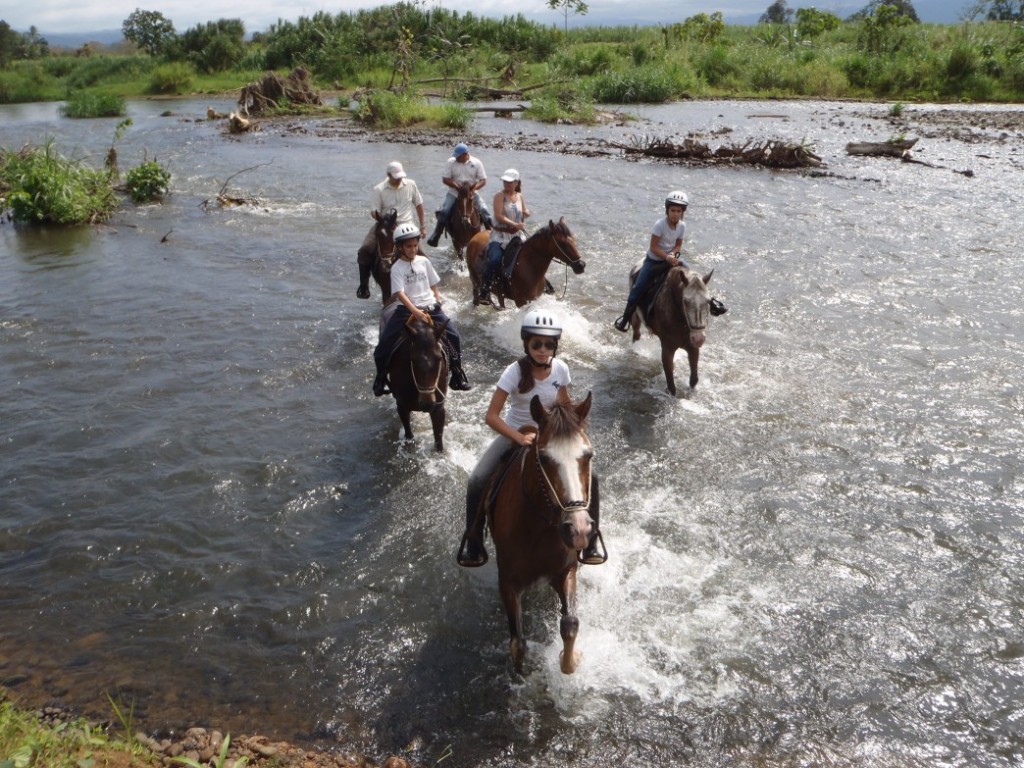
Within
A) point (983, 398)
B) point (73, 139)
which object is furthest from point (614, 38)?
point (983, 398)

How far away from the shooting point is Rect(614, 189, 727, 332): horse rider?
35.8 ft

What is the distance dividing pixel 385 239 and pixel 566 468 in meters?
9.11

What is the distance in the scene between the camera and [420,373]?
881 cm

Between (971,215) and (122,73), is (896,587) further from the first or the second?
(122,73)

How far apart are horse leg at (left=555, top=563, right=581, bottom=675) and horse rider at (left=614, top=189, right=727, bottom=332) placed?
21.3ft

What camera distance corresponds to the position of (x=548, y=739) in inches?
217

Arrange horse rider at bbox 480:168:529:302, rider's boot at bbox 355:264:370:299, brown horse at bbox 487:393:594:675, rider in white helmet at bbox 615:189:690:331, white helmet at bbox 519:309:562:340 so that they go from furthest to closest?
1. rider's boot at bbox 355:264:370:299
2. horse rider at bbox 480:168:529:302
3. rider in white helmet at bbox 615:189:690:331
4. white helmet at bbox 519:309:562:340
5. brown horse at bbox 487:393:594:675

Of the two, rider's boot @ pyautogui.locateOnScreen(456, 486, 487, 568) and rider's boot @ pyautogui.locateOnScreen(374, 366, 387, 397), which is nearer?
rider's boot @ pyautogui.locateOnScreen(456, 486, 487, 568)

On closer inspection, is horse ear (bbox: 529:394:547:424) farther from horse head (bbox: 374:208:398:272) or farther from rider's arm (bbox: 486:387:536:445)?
horse head (bbox: 374:208:398:272)

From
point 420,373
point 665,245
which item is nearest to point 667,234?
point 665,245

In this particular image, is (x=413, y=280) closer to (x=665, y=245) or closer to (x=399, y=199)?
(x=665, y=245)

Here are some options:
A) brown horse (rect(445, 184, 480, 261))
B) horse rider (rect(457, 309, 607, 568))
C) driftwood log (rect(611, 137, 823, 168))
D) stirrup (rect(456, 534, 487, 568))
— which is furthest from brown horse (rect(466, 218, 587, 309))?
driftwood log (rect(611, 137, 823, 168))

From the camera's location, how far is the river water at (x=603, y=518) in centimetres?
583

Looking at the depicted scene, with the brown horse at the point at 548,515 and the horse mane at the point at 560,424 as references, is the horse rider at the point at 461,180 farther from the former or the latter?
the horse mane at the point at 560,424
